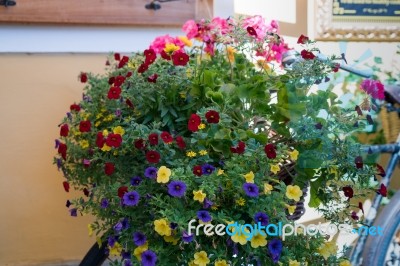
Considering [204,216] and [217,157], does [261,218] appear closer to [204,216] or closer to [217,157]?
[204,216]

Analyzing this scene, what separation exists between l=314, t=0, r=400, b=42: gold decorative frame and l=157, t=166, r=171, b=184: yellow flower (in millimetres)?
1828

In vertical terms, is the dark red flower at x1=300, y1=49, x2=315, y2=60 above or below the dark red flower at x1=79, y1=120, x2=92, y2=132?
above

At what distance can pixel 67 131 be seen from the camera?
2396 millimetres

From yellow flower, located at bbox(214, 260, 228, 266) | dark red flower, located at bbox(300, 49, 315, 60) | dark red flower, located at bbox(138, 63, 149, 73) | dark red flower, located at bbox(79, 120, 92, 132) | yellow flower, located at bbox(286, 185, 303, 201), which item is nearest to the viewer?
yellow flower, located at bbox(214, 260, 228, 266)

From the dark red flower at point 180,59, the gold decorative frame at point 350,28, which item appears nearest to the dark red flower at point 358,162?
the dark red flower at point 180,59

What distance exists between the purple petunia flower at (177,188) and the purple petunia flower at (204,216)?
2.6 inches

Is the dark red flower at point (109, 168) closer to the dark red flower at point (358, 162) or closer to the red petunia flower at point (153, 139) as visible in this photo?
the red petunia flower at point (153, 139)

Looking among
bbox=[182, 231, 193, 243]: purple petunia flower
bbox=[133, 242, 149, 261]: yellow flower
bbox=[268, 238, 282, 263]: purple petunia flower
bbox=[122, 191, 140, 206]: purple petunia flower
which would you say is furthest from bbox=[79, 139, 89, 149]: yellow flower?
bbox=[268, 238, 282, 263]: purple petunia flower

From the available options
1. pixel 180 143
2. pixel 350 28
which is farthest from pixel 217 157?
pixel 350 28

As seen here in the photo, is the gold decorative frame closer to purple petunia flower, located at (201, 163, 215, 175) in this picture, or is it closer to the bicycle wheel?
the bicycle wheel

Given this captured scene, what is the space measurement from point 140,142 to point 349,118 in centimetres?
61

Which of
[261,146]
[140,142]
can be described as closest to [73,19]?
[140,142]

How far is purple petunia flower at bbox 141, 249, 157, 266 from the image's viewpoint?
172cm

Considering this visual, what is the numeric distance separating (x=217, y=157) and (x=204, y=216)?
0.28 metres
